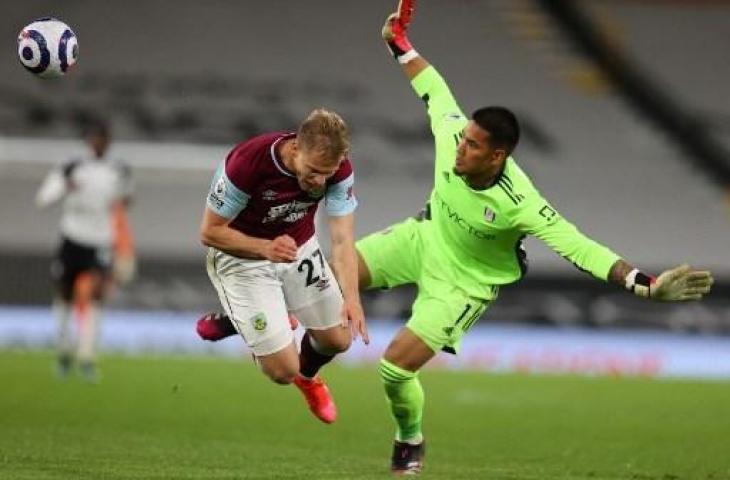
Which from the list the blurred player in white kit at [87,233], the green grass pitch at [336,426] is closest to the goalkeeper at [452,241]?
the green grass pitch at [336,426]

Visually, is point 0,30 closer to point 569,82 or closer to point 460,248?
point 569,82

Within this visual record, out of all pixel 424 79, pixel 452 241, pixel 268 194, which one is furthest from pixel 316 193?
pixel 424 79

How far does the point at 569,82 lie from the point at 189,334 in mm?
8629

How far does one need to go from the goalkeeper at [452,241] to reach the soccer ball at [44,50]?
80.1 inches

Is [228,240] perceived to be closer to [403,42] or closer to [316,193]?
[316,193]

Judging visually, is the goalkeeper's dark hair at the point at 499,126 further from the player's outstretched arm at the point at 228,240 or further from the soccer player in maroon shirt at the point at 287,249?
the player's outstretched arm at the point at 228,240

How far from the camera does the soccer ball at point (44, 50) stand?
9180mm

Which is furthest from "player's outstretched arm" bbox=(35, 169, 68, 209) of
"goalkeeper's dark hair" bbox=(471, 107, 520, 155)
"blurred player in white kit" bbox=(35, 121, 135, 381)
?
"goalkeeper's dark hair" bbox=(471, 107, 520, 155)

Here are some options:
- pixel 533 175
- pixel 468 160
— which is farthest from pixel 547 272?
pixel 468 160

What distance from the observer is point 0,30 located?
984 inches

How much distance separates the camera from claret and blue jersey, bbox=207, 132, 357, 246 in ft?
27.3

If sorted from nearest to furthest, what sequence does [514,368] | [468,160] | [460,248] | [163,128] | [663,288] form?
[663,288], [468,160], [460,248], [514,368], [163,128]

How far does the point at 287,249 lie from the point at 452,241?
1.97 m

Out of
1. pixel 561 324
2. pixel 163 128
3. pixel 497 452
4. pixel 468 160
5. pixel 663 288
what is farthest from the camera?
pixel 163 128
